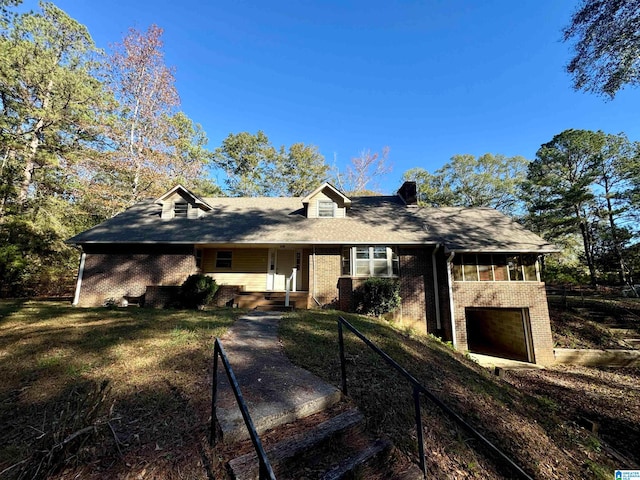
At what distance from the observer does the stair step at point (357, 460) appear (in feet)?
7.98

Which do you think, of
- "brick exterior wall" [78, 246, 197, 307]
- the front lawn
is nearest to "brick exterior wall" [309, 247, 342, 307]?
"brick exterior wall" [78, 246, 197, 307]

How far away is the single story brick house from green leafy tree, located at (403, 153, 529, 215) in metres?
15.9

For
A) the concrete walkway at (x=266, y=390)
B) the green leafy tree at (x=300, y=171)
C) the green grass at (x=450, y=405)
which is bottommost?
the green grass at (x=450, y=405)

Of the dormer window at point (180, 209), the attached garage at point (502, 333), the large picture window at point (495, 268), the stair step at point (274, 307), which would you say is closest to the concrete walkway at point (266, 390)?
the stair step at point (274, 307)

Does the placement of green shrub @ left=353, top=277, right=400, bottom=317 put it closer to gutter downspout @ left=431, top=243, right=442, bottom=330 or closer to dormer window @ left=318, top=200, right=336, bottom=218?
gutter downspout @ left=431, top=243, right=442, bottom=330

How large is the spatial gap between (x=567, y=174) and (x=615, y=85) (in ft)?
55.0

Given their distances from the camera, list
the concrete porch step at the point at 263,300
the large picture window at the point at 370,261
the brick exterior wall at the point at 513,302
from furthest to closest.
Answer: the large picture window at the point at 370,261 → the concrete porch step at the point at 263,300 → the brick exterior wall at the point at 513,302

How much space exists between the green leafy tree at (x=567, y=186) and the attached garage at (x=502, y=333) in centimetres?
1285

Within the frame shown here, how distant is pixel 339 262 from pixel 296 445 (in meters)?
9.28

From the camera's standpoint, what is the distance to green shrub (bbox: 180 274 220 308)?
1025 centimetres

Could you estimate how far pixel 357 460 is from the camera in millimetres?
2664

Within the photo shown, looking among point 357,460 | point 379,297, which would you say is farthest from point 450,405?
point 379,297

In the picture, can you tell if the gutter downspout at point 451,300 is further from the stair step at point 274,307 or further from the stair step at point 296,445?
the stair step at point 296,445

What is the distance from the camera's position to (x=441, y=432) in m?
3.57
